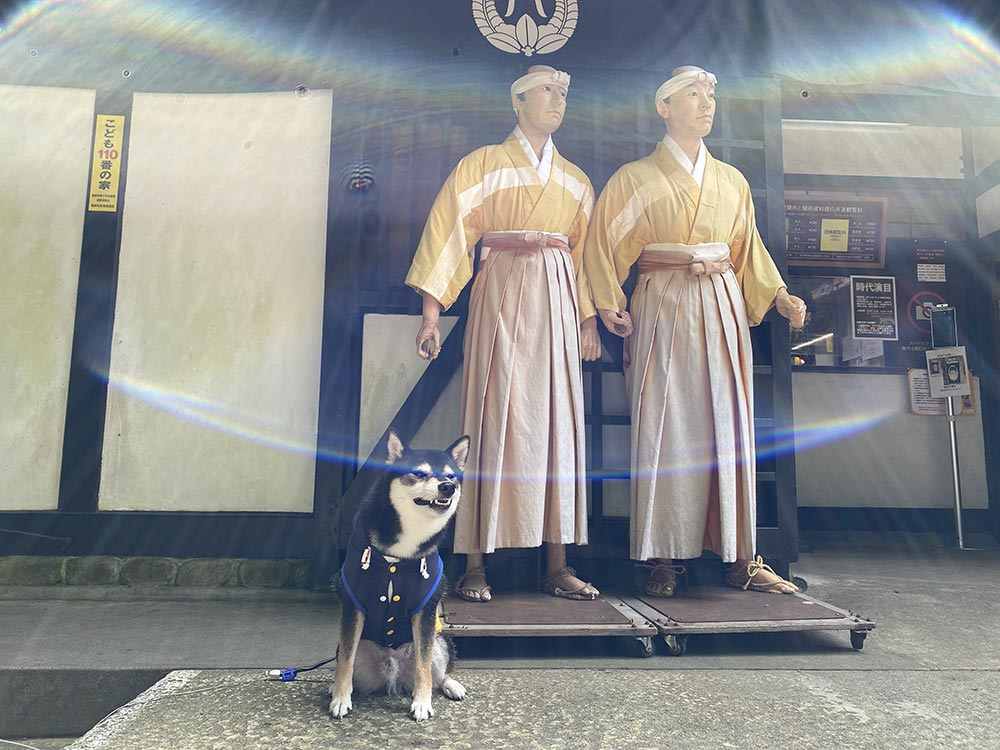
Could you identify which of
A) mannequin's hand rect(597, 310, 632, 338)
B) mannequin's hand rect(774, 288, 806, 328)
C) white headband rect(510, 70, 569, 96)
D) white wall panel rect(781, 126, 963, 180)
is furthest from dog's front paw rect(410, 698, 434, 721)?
white wall panel rect(781, 126, 963, 180)

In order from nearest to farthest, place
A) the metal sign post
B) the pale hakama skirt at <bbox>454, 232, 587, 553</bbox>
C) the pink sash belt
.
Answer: the pale hakama skirt at <bbox>454, 232, 587, 553</bbox>, the pink sash belt, the metal sign post

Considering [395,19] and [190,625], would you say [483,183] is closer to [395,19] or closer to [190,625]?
[395,19]

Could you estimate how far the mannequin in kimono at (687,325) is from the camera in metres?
3.17

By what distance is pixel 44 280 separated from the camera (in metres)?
3.84

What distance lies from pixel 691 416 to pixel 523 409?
31.9 inches

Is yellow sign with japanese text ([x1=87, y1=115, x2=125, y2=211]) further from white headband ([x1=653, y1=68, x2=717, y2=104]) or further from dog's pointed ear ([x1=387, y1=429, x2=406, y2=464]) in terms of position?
white headband ([x1=653, y1=68, x2=717, y2=104])

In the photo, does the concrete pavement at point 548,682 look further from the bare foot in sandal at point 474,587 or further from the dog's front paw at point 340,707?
the bare foot in sandal at point 474,587

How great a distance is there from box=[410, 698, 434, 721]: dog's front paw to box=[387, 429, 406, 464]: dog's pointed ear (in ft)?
2.26

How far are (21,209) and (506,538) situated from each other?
331 cm

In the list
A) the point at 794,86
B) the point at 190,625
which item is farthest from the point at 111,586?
the point at 794,86

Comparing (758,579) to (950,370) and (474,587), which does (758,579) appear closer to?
(474,587)

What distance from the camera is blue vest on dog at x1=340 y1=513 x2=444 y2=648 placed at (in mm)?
1974

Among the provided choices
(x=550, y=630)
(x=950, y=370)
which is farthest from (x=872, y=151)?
(x=550, y=630)

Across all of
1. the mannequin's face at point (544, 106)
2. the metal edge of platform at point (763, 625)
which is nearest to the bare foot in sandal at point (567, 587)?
the metal edge of platform at point (763, 625)
